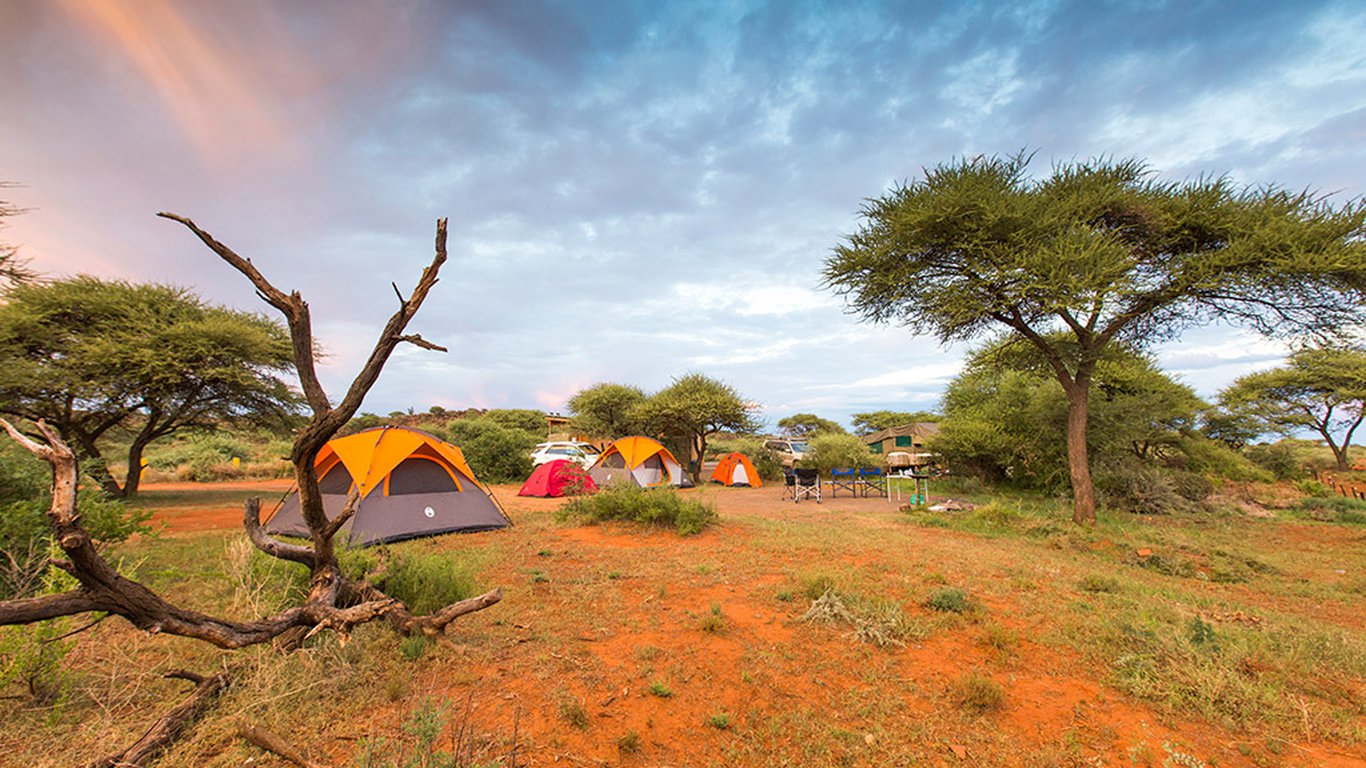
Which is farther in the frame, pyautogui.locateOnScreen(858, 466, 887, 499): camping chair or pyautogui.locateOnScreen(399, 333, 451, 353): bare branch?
pyautogui.locateOnScreen(858, 466, 887, 499): camping chair

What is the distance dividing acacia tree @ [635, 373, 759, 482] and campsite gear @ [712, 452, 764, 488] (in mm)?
1674

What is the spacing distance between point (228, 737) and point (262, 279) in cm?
232

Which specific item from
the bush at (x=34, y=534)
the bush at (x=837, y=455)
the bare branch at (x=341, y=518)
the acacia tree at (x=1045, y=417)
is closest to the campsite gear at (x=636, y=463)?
the bush at (x=837, y=455)

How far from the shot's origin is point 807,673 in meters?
3.46

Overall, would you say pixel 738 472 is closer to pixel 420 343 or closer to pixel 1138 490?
pixel 1138 490

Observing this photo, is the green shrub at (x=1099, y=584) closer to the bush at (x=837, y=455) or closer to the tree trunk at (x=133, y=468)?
the bush at (x=837, y=455)

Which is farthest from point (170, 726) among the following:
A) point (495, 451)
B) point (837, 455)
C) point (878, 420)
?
point (878, 420)

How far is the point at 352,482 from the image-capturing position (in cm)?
786

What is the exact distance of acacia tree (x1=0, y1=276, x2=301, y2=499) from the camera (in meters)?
11.1

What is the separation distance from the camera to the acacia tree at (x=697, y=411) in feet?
72.9

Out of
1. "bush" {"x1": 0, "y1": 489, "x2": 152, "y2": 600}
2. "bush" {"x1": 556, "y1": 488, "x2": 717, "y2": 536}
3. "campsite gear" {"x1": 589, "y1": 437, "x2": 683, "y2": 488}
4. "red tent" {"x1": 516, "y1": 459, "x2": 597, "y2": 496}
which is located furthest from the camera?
"campsite gear" {"x1": 589, "y1": 437, "x2": 683, "y2": 488}

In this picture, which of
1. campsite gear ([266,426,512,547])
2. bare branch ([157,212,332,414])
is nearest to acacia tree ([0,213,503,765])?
bare branch ([157,212,332,414])

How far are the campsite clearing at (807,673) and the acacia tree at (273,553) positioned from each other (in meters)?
0.25

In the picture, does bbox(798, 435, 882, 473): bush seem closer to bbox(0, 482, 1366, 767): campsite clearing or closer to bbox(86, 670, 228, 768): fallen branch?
bbox(0, 482, 1366, 767): campsite clearing
